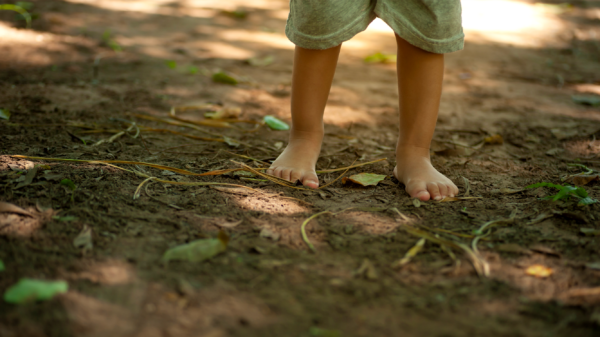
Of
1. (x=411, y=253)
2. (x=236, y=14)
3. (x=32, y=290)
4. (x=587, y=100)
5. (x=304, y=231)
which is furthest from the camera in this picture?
(x=236, y=14)

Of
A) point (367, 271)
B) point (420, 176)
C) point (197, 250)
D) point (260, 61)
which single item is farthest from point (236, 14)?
point (367, 271)

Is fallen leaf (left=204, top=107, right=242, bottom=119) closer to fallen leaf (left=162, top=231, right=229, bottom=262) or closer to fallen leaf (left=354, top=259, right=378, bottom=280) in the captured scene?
fallen leaf (left=162, top=231, right=229, bottom=262)

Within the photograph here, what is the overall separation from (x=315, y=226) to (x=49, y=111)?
5.01 ft

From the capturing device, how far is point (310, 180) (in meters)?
1.51

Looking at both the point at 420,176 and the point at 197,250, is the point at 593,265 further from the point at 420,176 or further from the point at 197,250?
the point at 197,250

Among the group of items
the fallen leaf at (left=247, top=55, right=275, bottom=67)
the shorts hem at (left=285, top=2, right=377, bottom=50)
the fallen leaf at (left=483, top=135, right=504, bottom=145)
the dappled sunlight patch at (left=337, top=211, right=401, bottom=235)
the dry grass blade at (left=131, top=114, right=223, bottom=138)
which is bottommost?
the dry grass blade at (left=131, top=114, right=223, bottom=138)

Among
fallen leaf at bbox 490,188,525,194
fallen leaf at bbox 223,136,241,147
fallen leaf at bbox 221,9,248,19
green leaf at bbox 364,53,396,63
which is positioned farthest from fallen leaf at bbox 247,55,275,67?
fallen leaf at bbox 490,188,525,194

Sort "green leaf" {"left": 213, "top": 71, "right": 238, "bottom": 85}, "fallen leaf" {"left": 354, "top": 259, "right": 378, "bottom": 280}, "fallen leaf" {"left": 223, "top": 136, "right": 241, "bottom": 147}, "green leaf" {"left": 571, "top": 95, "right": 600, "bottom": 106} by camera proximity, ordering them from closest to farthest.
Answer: "fallen leaf" {"left": 354, "top": 259, "right": 378, "bottom": 280} < "fallen leaf" {"left": 223, "top": 136, "right": 241, "bottom": 147} < "green leaf" {"left": 571, "top": 95, "right": 600, "bottom": 106} < "green leaf" {"left": 213, "top": 71, "right": 238, "bottom": 85}

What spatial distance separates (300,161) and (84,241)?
79 cm

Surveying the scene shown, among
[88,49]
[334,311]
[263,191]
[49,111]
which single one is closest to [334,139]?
[263,191]

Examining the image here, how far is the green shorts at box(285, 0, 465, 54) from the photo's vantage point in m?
1.33

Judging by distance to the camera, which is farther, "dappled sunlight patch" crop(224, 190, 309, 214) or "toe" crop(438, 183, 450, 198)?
"toe" crop(438, 183, 450, 198)

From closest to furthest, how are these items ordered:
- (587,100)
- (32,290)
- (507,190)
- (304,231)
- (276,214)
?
(32,290) < (304,231) < (276,214) < (507,190) < (587,100)

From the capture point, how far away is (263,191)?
4.69 ft
